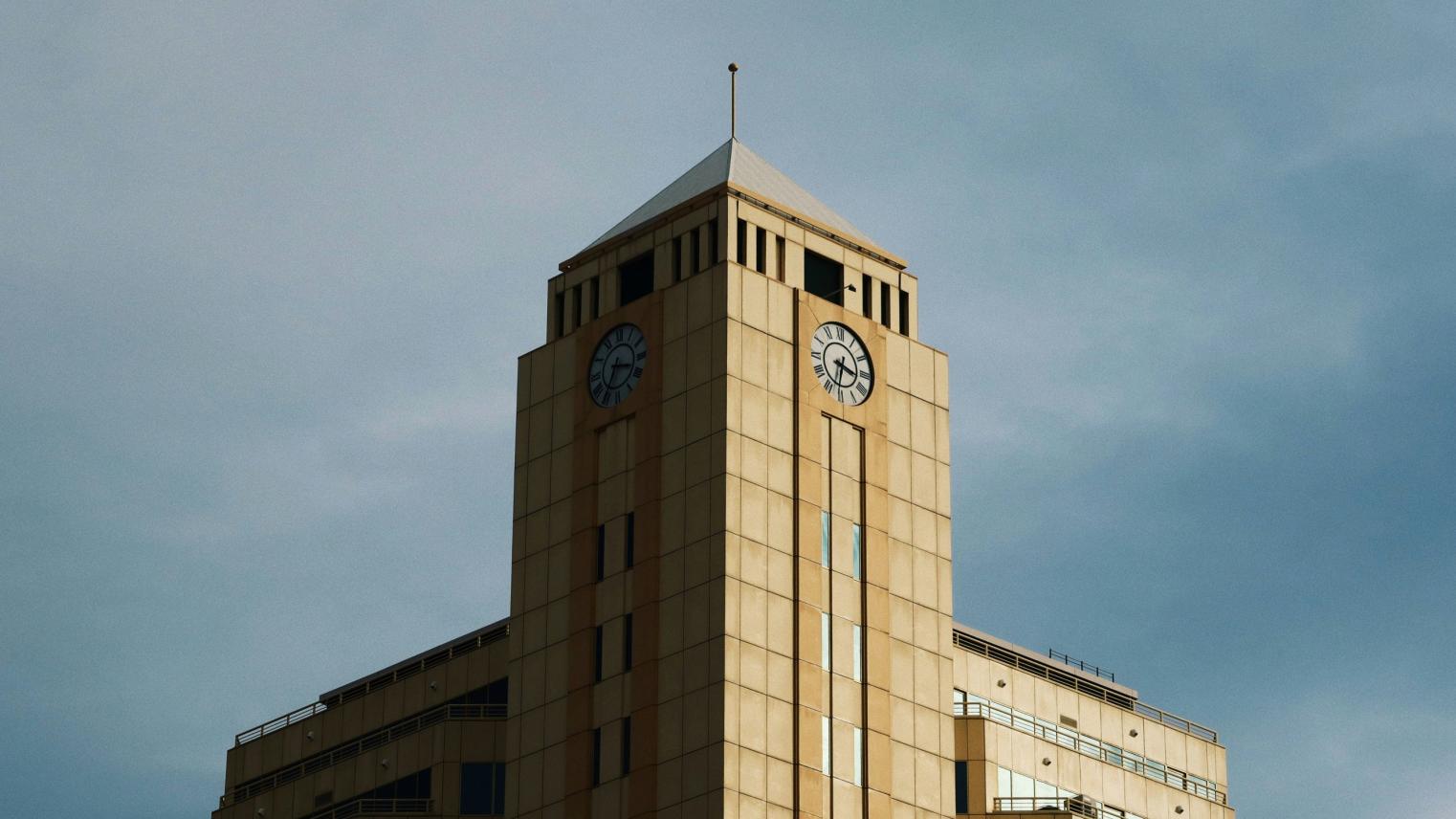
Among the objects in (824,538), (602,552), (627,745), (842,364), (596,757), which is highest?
(842,364)

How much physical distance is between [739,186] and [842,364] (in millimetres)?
7830

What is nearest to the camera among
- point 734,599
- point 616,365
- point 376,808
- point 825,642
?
point 734,599

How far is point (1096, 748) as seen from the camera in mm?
123625

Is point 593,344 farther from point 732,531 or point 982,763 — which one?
point 982,763

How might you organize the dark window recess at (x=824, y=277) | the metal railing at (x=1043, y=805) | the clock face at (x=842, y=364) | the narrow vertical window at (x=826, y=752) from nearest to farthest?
the narrow vertical window at (x=826, y=752) → the clock face at (x=842, y=364) → the metal railing at (x=1043, y=805) → the dark window recess at (x=824, y=277)

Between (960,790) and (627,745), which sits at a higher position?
(627,745)

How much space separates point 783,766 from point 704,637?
17.4ft

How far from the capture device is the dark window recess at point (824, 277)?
A: 390 feet

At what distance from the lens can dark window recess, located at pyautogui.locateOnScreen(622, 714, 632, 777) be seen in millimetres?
110375

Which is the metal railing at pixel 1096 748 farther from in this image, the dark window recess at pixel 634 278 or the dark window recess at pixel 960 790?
the dark window recess at pixel 634 278

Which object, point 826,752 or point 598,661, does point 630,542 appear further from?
point 826,752

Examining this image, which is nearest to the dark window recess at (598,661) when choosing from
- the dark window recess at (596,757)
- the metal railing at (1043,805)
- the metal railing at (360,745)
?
the dark window recess at (596,757)

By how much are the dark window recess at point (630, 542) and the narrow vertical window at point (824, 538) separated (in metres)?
6.85

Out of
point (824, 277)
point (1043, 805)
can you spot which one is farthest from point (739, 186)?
point (1043, 805)
